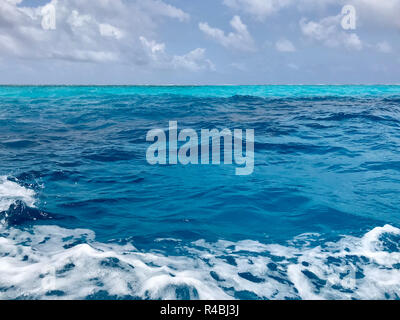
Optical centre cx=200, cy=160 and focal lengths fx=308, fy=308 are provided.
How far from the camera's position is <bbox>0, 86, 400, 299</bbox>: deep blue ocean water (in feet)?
10.9

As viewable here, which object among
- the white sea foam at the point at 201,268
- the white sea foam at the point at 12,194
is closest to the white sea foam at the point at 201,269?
the white sea foam at the point at 201,268

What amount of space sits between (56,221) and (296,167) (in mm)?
5430

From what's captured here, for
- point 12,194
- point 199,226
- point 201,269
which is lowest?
point 201,269

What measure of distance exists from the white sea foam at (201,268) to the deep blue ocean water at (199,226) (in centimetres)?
2

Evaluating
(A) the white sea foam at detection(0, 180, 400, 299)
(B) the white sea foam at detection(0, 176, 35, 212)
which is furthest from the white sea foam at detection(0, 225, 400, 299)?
(B) the white sea foam at detection(0, 176, 35, 212)

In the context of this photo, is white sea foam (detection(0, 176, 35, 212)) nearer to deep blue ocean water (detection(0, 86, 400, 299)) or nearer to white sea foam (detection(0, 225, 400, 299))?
deep blue ocean water (detection(0, 86, 400, 299))

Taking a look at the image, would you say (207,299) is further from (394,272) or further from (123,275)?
(394,272)

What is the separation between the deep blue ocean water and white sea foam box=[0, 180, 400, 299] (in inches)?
0.6

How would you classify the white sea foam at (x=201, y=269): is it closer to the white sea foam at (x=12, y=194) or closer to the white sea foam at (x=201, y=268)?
the white sea foam at (x=201, y=268)

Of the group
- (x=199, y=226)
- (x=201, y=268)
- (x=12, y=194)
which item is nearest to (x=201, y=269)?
(x=201, y=268)

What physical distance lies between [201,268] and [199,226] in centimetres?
109

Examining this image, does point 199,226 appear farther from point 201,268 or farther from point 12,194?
point 12,194

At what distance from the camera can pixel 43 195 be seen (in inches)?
223

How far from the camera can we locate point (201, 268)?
11.8 ft
